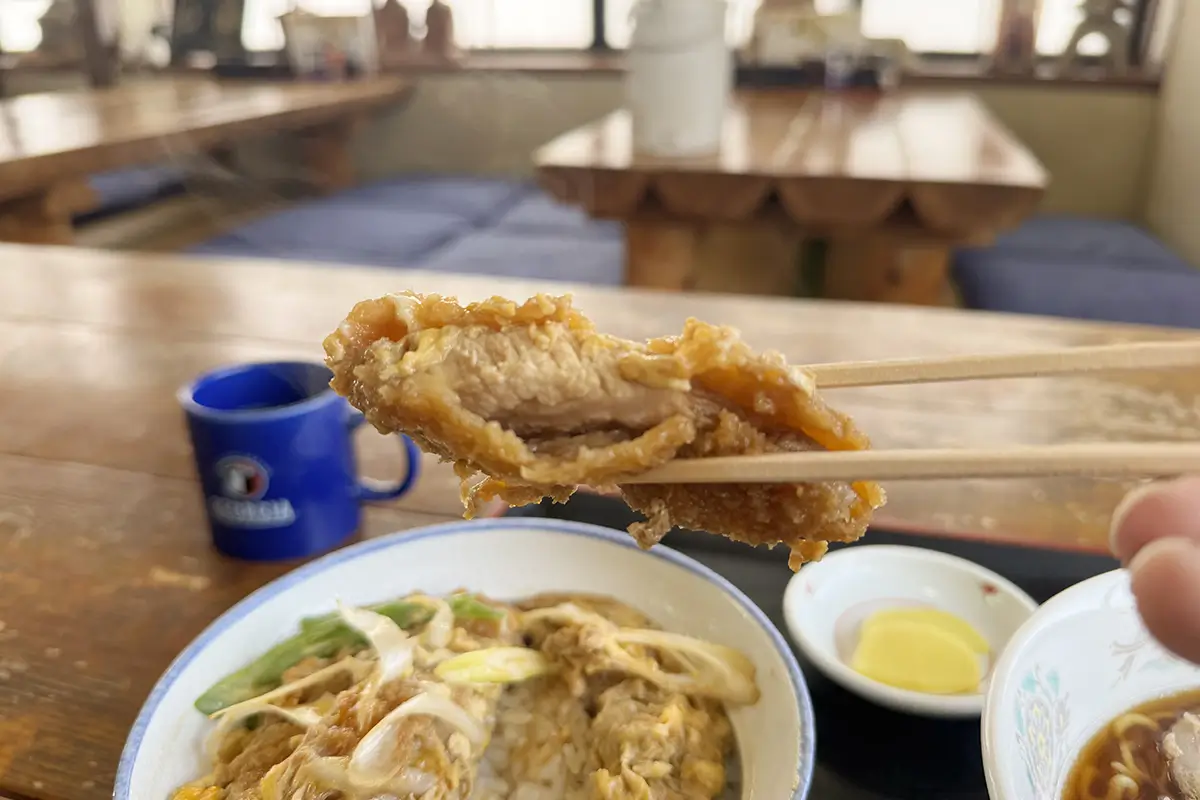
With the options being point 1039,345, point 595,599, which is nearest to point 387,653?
point 595,599

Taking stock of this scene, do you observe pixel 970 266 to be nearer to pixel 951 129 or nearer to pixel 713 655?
pixel 951 129

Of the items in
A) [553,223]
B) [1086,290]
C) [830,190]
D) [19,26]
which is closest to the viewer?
[830,190]

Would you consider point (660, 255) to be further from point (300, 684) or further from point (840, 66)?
point (300, 684)

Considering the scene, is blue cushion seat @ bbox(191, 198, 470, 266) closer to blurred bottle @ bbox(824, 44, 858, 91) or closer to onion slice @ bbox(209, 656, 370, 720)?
blurred bottle @ bbox(824, 44, 858, 91)

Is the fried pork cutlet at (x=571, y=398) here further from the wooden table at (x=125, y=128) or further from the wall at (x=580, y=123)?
the wall at (x=580, y=123)

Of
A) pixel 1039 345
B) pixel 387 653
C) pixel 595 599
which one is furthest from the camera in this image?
pixel 1039 345

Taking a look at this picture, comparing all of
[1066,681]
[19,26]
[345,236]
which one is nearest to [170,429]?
[1066,681]

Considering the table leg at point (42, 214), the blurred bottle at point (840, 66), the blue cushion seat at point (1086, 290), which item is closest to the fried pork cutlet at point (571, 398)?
the blue cushion seat at point (1086, 290)
